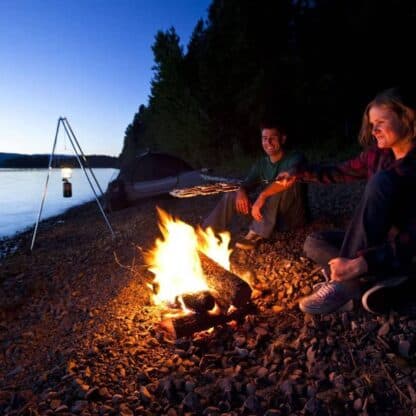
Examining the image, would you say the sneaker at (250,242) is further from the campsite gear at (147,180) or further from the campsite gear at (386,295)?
the campsite gear at (147,180)

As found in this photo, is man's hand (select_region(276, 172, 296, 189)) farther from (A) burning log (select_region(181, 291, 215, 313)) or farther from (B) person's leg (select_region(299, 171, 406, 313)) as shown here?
(A) burning log (select_region(181, 291, 215, 313))

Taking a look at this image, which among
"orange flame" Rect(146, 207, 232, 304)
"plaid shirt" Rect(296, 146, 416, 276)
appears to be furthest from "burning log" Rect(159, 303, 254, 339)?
"plaid shirt" Rect(296, 146, 416, 276)

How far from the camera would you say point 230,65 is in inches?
902

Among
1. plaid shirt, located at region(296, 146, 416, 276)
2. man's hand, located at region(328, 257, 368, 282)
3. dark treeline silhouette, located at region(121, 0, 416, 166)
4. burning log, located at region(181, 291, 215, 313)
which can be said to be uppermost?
dark treeline silhouette, located at region(121, 0, 416, 166)

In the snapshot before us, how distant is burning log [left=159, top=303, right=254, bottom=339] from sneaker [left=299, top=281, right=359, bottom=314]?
0.79 m

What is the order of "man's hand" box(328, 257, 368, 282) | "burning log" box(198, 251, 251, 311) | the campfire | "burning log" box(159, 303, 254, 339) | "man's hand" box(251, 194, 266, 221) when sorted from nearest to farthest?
"man's hand" box(328, 257, 368, 282), "burning log" box(159, 303, 254, 339), the campfire, "burning log" box(198, 251, 251, 311), "man's hand" box(251, 194, 266, 221)

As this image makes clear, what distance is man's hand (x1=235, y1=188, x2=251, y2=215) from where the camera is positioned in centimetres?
459

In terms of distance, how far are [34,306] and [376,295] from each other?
12.9 ft

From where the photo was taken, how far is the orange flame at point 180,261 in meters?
3.88

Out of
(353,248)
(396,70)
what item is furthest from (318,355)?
(396,70)

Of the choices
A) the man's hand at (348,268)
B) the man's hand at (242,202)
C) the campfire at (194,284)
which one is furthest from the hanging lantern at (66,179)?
the man's hand at (348,268)

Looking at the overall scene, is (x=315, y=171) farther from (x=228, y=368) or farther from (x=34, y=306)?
(x=34, y=306)

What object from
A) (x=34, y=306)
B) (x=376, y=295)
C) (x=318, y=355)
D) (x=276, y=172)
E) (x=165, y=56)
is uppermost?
(x=165, y=56)

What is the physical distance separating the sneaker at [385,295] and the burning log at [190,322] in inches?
46.2
